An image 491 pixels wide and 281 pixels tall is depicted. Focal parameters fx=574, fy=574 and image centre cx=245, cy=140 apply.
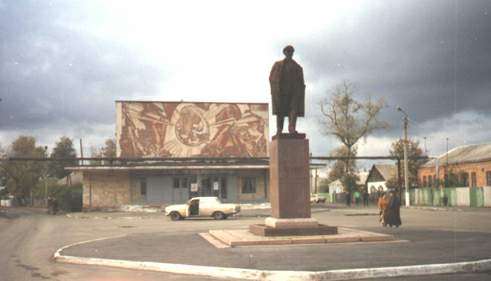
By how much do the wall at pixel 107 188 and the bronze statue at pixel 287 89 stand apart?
33.0m

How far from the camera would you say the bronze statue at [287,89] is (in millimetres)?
16438

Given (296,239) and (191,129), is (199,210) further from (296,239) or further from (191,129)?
(296,239)

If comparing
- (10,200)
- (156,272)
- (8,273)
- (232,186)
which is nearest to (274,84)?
(156,272)

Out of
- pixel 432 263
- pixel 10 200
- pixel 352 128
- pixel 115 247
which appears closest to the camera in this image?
pixel 432 263

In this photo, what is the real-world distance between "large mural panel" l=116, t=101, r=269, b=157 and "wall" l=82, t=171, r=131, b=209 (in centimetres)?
218

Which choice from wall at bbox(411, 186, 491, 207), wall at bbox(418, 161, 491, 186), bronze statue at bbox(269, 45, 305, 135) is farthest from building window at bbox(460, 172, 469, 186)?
bronze statue at bbox(269, 45, 305, 135)

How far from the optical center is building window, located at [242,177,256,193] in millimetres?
48719

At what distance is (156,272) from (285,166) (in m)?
5.58

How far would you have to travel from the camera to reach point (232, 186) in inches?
1900

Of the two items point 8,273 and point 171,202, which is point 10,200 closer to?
point 171,202

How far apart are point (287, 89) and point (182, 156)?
3347 centimetres

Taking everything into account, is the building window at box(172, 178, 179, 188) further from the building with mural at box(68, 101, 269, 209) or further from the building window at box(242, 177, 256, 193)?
the building window at box(242, 177, 256, 193)

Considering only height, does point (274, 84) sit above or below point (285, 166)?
above

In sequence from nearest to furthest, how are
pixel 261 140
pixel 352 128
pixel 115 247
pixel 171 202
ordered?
pixel 115 247 → pixel 171 202 → pixel 261 140 → pixel 352 128
